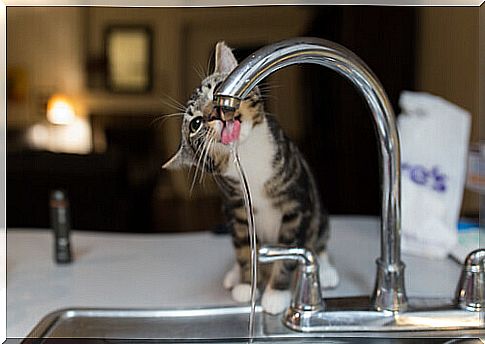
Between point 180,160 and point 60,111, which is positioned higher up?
point 60,111

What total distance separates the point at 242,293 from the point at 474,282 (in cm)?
30

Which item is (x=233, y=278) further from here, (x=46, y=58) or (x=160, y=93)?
(x=46, y=58)

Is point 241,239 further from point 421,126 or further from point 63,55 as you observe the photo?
point 63,55

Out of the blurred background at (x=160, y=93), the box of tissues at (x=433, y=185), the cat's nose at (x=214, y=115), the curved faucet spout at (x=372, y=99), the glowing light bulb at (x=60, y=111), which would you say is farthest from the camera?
the glowing light bulb at (x=60, y=111)

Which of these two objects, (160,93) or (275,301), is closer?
(275,301)

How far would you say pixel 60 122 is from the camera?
175 centimetres

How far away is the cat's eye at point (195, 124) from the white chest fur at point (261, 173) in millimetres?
56

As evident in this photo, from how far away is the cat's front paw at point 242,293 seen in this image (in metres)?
0.91

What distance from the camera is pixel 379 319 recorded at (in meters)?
0.83

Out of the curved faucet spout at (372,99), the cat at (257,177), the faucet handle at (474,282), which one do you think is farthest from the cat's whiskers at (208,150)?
the faucet handle at (474,282)

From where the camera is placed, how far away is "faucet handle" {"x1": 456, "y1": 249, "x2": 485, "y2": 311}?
2.78 feet

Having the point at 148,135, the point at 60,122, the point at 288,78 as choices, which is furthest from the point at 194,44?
the point at 60,122

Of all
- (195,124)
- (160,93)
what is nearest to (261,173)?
(195,124)

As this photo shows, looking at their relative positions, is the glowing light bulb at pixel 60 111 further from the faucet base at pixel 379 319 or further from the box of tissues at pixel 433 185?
the faucet base at pixel 379 319
